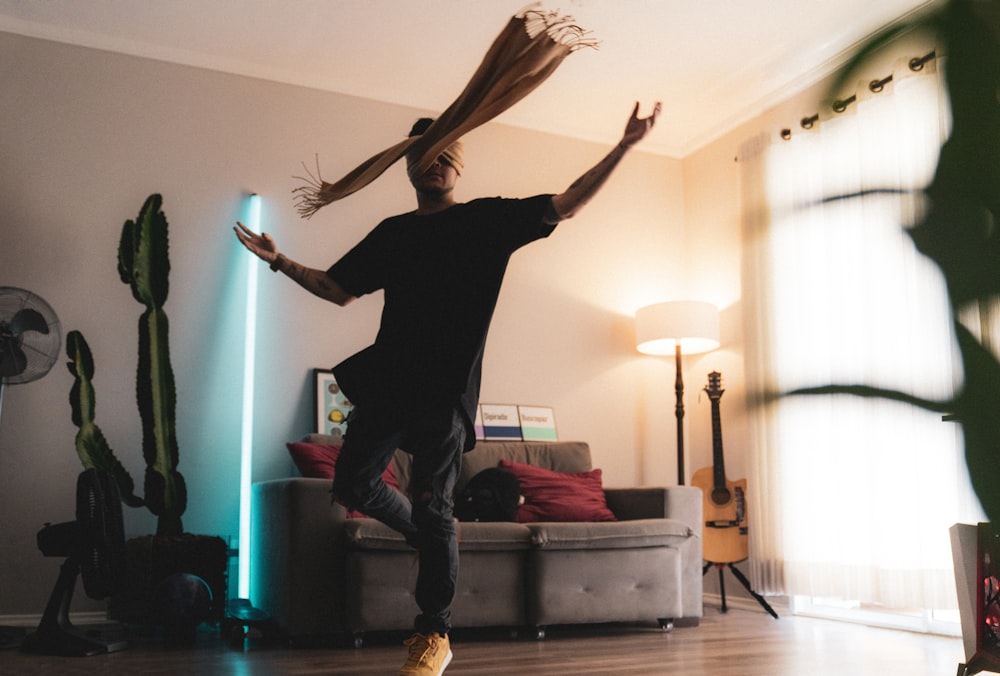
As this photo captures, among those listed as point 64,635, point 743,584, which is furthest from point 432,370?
point 743,584

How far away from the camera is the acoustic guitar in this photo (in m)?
4.46

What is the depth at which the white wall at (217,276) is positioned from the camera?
4.01 metres

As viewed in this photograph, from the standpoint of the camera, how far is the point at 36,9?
4.03 m

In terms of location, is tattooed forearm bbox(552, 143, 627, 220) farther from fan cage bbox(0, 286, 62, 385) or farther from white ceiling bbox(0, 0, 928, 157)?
fan cage bbox(0, 286, 62, 385)

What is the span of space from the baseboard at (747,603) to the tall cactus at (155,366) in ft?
8.94

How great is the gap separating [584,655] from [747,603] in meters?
→ 1.90

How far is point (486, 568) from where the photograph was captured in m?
3.46

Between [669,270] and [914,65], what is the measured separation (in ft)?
17.2

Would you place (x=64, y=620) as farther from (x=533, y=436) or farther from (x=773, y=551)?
(x=773, y=551)

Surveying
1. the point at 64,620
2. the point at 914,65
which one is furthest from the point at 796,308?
the point at 914,65

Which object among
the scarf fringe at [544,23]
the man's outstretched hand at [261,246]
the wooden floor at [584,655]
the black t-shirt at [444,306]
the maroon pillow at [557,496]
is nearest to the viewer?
the scarf fringe at [544,23]

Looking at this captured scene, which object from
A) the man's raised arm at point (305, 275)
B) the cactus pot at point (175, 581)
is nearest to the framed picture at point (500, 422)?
the cactus pot at point (175, 581)

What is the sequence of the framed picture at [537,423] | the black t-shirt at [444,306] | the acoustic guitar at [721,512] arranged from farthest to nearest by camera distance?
1. the framed picture at [537,423]
2. the acoustic guitar at [721,512]
3. the black t-shirt at [444,306]

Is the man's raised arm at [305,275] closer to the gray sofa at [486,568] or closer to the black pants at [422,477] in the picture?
the black pants at [422,477]
